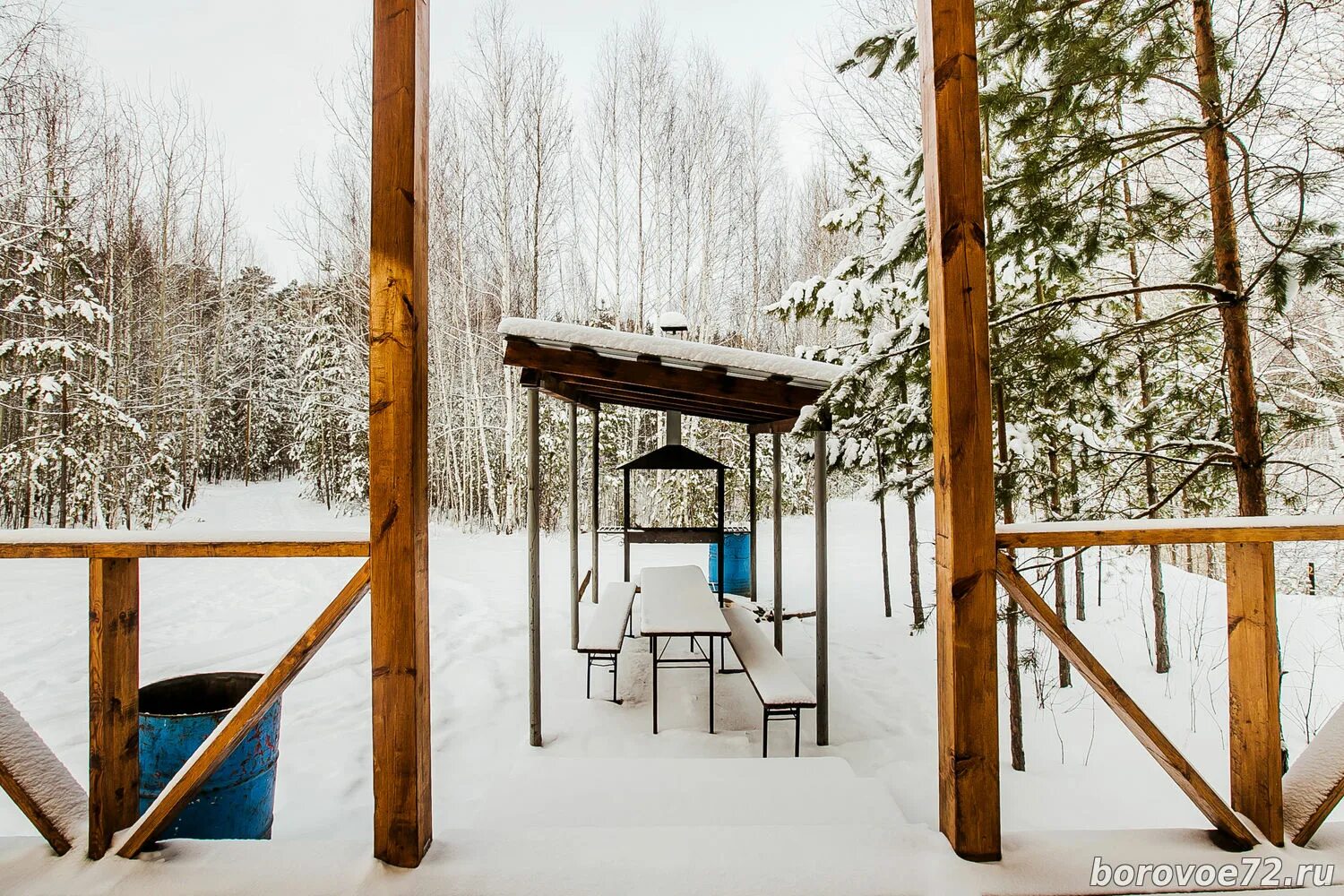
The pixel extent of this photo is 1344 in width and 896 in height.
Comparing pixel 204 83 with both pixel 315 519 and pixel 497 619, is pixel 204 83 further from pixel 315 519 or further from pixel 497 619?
pixel 497 619

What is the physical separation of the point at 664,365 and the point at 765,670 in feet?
6.30

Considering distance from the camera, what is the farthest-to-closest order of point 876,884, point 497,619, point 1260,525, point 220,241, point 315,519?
1. point 220,241
2. point 315,519
3. point 497,619
4. point 1260,525
5. point 876,884

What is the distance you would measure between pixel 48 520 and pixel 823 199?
15393 millimetres

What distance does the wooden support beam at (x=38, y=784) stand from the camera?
1568mm

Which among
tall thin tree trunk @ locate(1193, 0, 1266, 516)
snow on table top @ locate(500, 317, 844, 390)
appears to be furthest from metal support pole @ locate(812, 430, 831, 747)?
tall thin tree trunk @ locate(1193, 0, 1266, 516)

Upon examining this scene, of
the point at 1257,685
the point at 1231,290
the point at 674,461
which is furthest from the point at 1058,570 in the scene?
the point at 1257,685

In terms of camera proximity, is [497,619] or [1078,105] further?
[497,619]

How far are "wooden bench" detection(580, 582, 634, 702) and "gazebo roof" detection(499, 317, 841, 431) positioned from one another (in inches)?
67.1

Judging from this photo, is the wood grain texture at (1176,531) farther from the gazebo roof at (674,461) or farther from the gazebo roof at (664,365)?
the gazebo roof at (674,461)

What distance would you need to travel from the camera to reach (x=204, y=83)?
496 inches

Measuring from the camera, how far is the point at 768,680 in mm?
3619

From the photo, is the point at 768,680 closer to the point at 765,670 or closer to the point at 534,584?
the point at 765,670

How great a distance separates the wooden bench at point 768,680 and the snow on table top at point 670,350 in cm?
169

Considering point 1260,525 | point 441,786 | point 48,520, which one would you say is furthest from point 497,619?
point 48,520
